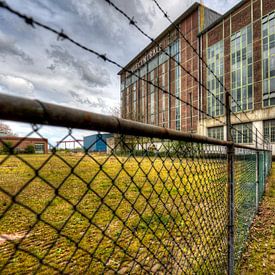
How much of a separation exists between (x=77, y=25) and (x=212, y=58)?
29527 millimetres

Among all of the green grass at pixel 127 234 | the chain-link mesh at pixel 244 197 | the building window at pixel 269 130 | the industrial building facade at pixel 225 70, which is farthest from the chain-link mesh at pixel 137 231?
the building window at pixel 269 130

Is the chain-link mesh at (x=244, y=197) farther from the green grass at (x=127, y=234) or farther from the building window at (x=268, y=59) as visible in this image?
the building window at (x=268, y=59)

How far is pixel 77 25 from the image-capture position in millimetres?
1553

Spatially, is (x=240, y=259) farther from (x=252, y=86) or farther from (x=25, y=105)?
(x=252, y=86)

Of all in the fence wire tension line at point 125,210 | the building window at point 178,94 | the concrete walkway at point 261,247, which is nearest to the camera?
the fence wire tension line at point 125,210

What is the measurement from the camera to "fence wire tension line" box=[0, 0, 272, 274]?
2.50ft

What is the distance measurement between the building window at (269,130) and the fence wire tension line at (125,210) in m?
19.6

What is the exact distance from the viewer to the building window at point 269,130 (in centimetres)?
2123

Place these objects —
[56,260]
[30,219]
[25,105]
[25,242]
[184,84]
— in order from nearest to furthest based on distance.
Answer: [25,105]
[56,260]
[25,242]
[30,219]
[184,84]

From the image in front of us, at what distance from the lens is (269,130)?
21562 millimetres

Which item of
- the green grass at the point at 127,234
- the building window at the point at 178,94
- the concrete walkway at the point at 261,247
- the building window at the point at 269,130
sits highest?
→ the building window at the point at 178,94

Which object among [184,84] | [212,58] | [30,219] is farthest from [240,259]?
[184,84]

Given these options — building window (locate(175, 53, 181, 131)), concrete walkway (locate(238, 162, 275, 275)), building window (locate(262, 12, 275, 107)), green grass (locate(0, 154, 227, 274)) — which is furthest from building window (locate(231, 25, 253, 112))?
green grass (locate(0, 154, 227, 274))

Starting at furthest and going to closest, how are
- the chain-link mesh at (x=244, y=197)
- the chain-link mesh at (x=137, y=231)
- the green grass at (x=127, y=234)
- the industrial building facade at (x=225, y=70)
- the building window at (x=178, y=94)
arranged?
1. the building window at (x=178, y=94)
2. the industrial building facade at (x=225, y=70)
3. the chain-link mesh at (x=244, y=197)
4. the green grass at (x=127, y=234)
5. the chain-link mesh at (x=137, y=231)
